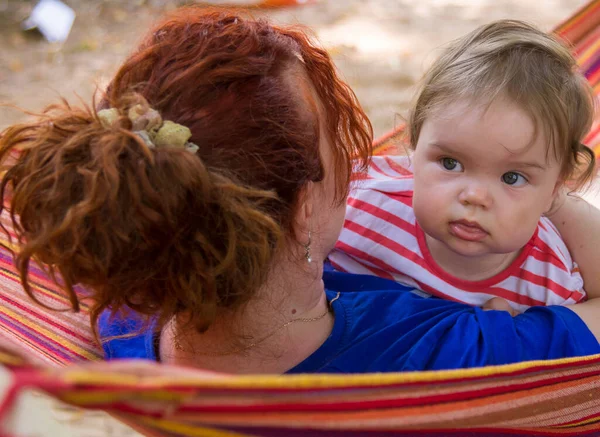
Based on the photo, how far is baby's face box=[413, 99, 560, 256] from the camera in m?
1.59

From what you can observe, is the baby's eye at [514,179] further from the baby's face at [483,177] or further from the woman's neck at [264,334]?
the woman's neck at [264,334]

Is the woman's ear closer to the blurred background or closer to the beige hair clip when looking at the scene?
the beige hair clip

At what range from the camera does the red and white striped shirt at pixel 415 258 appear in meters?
1.81

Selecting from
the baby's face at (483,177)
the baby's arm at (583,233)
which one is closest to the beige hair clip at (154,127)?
the baby's face at (483,177)

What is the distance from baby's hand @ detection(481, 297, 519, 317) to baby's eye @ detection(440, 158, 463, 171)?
1.12 feet

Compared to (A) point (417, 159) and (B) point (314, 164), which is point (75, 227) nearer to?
(B) point (314, 164)

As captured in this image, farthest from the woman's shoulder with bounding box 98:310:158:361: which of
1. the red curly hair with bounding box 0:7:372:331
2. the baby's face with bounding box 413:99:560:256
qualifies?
the baby's face with bounding box 413:99:560:256

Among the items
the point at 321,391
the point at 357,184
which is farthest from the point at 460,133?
the point at 321,391

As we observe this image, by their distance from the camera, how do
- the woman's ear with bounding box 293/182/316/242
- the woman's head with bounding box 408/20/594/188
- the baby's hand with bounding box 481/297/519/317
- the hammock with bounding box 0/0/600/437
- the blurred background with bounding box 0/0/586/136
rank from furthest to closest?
the blurred background with bounding box 0/0/586/136, the baby's hand with bounding box 481/297/519/317, the woman's head with bounding box 408/20/594/188, the woman's ear with bounding box 293/182/316/242, the hammock with bounding box 0/0/600/437

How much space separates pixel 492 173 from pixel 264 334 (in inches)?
24.0

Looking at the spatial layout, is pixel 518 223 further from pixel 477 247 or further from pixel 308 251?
pixel 308 251

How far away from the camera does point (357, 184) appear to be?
192cm

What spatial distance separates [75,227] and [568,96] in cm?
111

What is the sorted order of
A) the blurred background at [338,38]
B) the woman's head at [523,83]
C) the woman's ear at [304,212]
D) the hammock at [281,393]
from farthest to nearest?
the blurred background at [338,38] < the woman's head at [523,83] < the woman's ear at [304,212] < the hammock at [281,393]
